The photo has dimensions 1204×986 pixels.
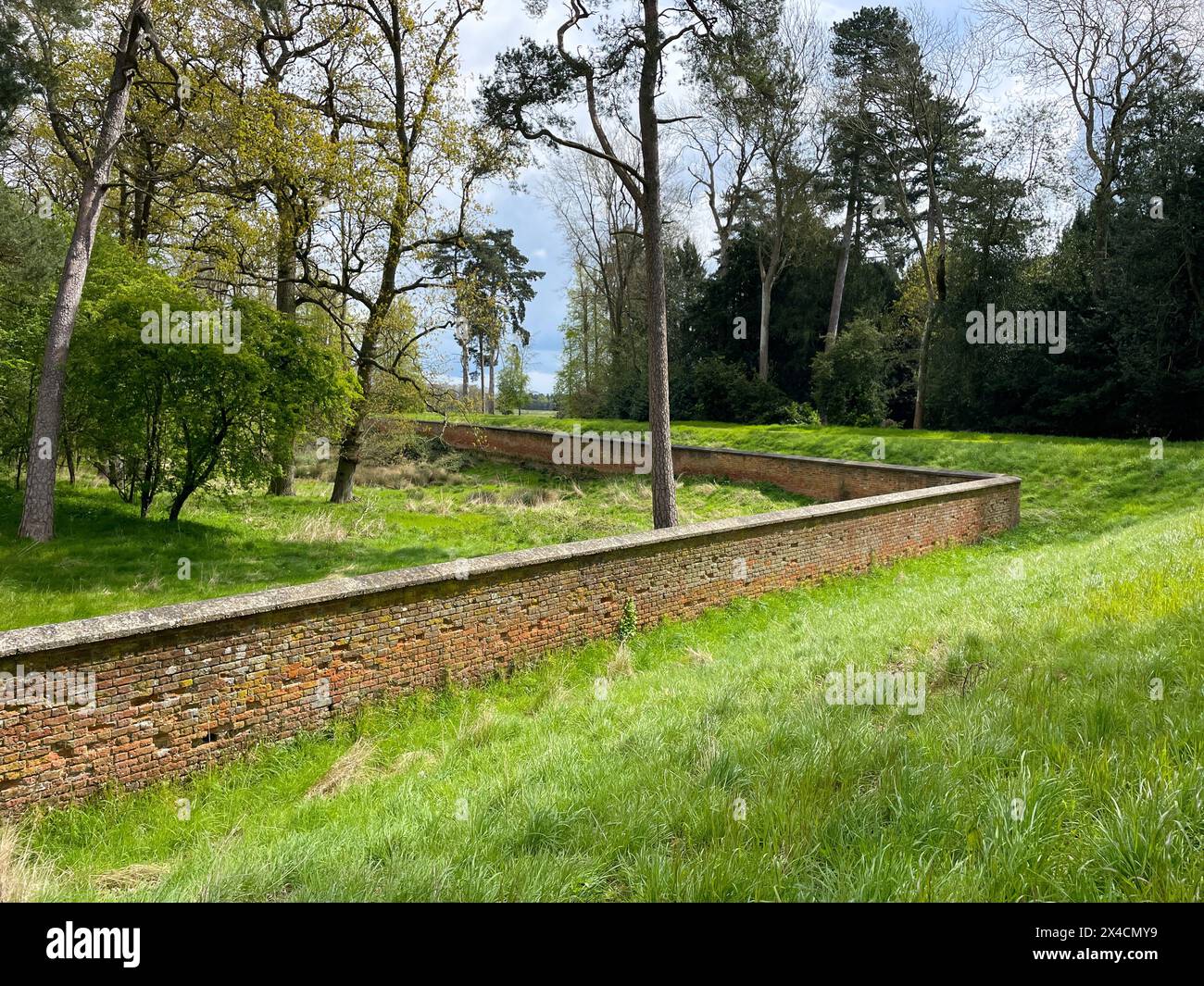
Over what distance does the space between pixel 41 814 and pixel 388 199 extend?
1276 centimetres

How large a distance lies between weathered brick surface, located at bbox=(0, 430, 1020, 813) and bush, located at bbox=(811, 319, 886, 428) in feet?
64.0

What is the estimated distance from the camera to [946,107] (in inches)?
914

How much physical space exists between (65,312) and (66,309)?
46 mm

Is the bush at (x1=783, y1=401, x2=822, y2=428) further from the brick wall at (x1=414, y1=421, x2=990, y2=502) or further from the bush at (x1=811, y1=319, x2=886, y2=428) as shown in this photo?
the brick wall at (x1=414, y1=421, x2=990, y2=502)

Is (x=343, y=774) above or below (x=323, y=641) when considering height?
below

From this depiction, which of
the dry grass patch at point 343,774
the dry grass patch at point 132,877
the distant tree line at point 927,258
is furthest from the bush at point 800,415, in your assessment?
the dry grass patch at point 132,877

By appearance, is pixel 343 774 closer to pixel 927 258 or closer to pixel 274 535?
pixel 274 535

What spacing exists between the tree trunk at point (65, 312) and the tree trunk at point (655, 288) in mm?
8251

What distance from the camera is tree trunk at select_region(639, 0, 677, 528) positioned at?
11.0 meters

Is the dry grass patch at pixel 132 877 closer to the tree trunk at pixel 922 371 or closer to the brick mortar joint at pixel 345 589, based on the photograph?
the brick mortar joint at pixel 345 589

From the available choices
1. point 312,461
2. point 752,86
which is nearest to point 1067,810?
point 752,86

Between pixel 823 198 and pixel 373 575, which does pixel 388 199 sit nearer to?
pixel 373 575

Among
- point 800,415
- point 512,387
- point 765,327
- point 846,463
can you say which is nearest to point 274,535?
point 846,463

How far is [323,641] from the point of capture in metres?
5.41
